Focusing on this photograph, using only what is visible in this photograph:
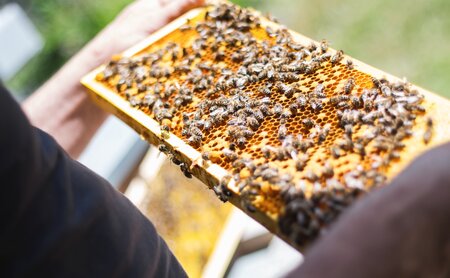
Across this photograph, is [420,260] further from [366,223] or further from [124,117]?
[124,117]

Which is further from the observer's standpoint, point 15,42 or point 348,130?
point 15,42

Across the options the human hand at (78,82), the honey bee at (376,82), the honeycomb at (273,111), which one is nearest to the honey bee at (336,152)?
the honeycomb at (273,111)

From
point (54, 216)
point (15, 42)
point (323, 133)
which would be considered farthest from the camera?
point (15, 42)

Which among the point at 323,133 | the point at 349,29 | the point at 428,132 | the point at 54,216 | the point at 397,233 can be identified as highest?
the point at 349,29

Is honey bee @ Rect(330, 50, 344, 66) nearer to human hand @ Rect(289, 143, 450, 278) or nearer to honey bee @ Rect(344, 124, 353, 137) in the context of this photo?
honey bee @ Rect(344, 124, 353, 137)

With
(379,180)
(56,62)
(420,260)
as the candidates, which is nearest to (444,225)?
(420,260)

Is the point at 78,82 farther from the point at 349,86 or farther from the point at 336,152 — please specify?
the point at 336,152

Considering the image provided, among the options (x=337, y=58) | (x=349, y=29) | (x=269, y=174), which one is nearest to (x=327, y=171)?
(x=269, y=174)
